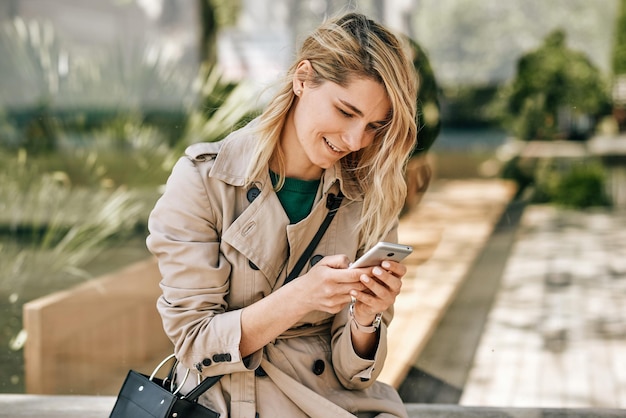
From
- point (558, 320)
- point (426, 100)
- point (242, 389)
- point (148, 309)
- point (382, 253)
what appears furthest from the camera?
point (558, 320)

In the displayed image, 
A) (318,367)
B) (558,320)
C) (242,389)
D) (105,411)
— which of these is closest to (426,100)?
(558,320)

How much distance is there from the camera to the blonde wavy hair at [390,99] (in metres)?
1.89

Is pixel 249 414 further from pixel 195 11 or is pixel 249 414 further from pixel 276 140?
pixel 195 11

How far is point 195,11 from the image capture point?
4625mm

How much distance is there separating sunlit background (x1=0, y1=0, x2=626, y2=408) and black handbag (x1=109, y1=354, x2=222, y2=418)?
1861 mm

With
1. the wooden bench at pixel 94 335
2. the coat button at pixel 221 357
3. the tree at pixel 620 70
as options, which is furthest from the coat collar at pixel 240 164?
the tree at pixel 620 70

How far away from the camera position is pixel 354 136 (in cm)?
192

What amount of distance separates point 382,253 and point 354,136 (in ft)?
1.03

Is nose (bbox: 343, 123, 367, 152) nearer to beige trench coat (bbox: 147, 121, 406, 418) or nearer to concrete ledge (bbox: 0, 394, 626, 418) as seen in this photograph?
beige trench coat (bbox: 147, 121, 406, 418)

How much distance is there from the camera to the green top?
206cm

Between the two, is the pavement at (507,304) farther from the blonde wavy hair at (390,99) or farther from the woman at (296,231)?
the blonde wavy hair at (390,99)

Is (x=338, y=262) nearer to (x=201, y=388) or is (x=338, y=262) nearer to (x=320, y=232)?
(x=320, y=232)

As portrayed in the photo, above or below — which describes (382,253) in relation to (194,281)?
above

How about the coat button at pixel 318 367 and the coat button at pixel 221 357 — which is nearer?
the coat button at pixel 221 357
